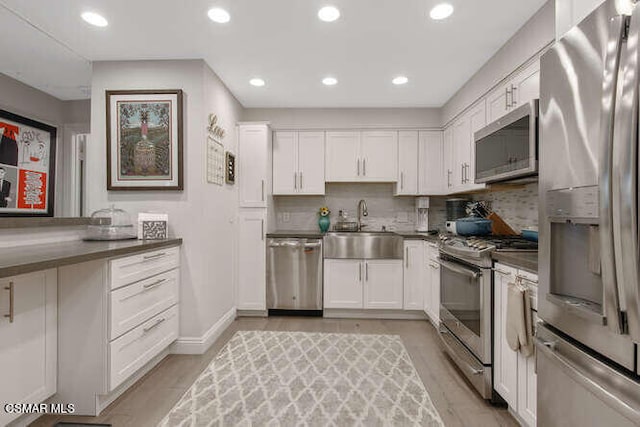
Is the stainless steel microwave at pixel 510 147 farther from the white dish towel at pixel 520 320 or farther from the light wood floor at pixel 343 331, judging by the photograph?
the light wood floor at pixel 343 331

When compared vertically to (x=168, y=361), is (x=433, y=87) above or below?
above

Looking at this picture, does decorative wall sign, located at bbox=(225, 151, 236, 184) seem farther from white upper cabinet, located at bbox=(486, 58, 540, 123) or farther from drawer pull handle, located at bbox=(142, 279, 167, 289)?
white upper cabinet, located at bbox=(486, 58, 540, 123)

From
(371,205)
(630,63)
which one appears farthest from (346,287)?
(630,63)

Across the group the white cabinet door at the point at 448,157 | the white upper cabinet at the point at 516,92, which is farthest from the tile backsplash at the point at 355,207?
the white upper cabinet at the point at 516,92

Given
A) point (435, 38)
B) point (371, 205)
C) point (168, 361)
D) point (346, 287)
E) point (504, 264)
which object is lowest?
point (168, 361)

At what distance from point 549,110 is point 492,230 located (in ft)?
6.15

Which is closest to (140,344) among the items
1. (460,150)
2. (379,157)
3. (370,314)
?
(370,314)

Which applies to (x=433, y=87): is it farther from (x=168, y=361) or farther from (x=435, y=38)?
(x=168, y=361)

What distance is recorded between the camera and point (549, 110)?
1145mm

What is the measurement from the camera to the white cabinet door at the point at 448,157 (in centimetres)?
358

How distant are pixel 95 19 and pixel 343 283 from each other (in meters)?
3.20

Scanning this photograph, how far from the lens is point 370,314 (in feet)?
12.0

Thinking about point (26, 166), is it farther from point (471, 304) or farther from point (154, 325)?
point (471, 304)

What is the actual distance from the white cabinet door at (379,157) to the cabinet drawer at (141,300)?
8.33 ft
